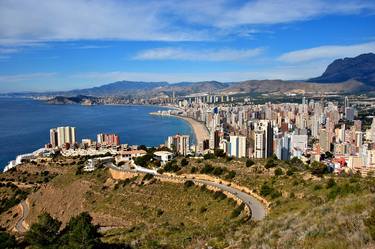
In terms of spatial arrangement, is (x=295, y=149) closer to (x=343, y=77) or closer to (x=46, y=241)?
(x=46, y=241)

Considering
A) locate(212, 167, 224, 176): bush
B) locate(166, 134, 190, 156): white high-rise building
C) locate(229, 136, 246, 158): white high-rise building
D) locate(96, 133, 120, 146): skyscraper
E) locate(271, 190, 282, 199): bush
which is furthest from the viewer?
locate(96, 133, 120, 146): skyscraper

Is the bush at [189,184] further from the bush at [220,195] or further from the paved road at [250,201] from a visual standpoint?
the bush at [220,195]

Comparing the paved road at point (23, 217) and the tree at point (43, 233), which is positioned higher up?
the tree at point (43, 233)

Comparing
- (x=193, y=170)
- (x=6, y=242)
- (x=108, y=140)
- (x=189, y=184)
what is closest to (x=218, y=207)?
(x=189, y=184)

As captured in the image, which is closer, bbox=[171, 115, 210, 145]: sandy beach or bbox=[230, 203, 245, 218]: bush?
bbox=[230, 203, 245, 218]: bush

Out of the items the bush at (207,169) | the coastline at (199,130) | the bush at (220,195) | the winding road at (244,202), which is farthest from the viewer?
the coastline at (199,130)

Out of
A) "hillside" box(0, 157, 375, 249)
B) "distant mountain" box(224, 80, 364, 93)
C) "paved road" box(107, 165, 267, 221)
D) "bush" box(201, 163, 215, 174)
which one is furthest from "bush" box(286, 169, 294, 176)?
"distant mountain" box(224, 80, 364, 93)

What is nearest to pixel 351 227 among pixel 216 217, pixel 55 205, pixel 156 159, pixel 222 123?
pixel 216 217

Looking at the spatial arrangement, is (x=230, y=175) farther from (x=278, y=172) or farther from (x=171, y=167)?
(x=171, y=167)

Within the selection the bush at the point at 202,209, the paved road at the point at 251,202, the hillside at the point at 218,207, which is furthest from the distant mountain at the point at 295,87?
the bush at the point at 202,209

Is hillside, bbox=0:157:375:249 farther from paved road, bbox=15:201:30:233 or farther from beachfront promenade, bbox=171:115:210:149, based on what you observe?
beachfront promenade, bbox=171:115:210:149
